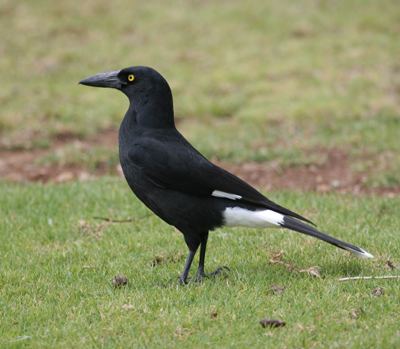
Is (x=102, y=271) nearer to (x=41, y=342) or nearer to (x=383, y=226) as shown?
(x=41, y=342)

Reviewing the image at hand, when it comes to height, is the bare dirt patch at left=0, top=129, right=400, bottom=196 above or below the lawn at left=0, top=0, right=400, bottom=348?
below

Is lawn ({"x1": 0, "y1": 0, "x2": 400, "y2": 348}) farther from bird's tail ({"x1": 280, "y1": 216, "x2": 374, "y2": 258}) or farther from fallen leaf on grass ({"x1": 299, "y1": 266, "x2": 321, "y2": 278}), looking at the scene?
bird's tail ({"x1": 280, "y1": 216, "x2": 374, "y2": 258})

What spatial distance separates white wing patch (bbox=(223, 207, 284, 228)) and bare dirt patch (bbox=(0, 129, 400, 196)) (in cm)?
380

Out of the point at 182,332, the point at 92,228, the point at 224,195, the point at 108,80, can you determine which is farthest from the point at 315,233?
the point at 92,228

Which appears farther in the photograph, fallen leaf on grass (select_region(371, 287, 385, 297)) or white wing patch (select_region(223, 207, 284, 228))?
white wing patch (select_region(223, 207, 284, 228))

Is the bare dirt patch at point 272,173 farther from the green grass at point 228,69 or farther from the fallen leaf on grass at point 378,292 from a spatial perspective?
the fallen leaf on grass at point 378,292

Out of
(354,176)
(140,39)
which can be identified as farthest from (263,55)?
(354,176)

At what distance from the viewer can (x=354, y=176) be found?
396 inches

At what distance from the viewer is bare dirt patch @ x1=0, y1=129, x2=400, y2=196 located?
9.69 meters

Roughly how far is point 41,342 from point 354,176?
244 inches

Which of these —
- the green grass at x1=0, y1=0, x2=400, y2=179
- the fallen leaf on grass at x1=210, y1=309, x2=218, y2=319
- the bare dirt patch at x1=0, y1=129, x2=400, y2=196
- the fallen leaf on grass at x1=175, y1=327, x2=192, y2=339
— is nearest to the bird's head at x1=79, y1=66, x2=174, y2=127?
the fallen leaf on grass at x1=210, y1=309, x2=218, y2=319

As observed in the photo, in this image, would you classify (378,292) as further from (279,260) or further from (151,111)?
(151,111)

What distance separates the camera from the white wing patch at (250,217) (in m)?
5.58

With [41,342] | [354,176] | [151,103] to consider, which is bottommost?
[354,176]
